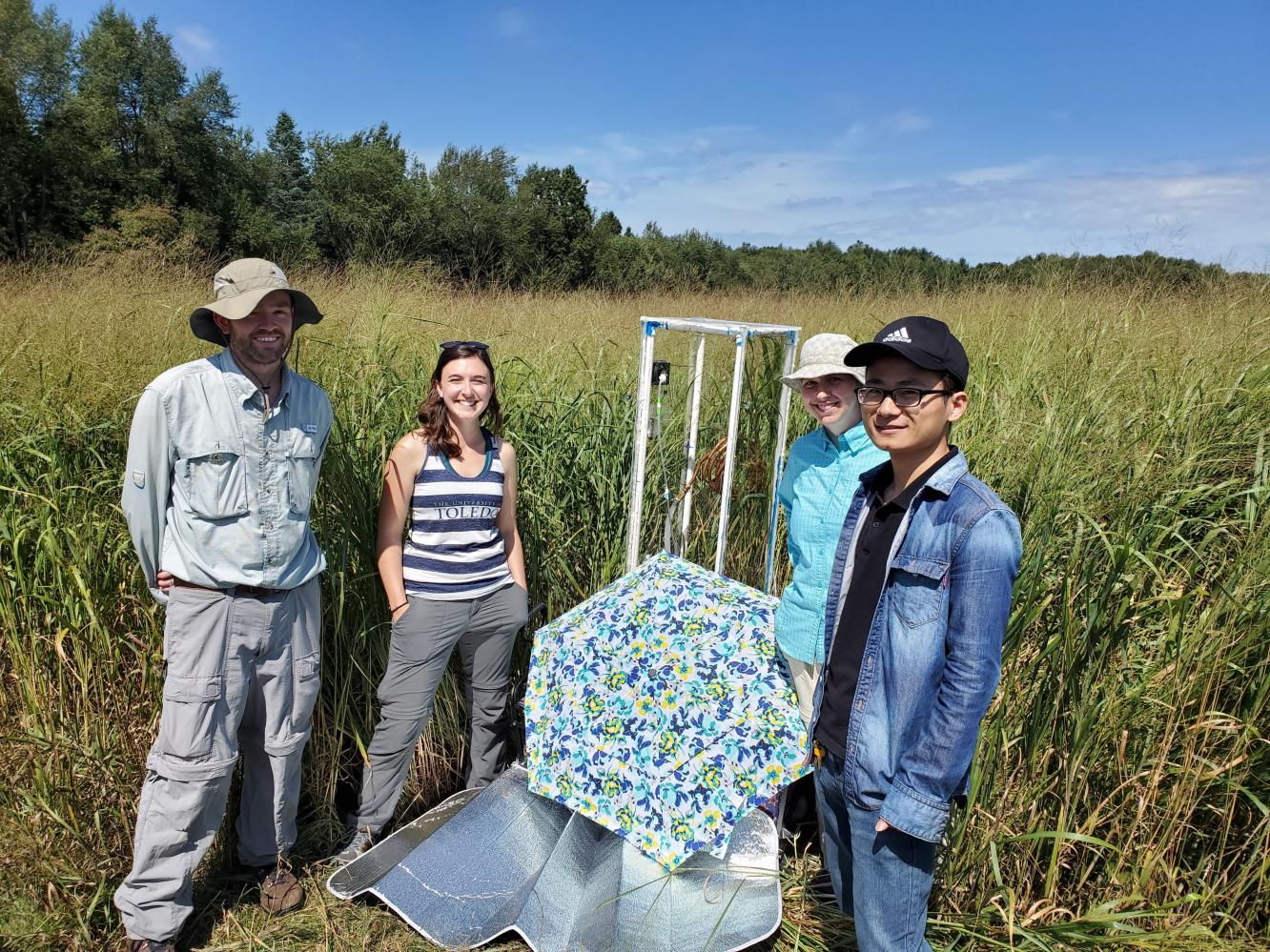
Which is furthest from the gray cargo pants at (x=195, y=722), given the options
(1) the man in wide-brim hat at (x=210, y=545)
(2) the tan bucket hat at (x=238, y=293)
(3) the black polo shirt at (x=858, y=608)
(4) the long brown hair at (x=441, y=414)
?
(3) the black polo shirt at (x=858, y=608)

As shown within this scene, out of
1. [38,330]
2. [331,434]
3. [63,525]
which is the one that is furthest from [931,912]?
[38,330]

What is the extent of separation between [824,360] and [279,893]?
7.35ft

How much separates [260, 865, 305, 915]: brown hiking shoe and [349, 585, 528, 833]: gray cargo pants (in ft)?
0.80

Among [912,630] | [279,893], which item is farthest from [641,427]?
[279,893]

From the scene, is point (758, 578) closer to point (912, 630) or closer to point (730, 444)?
point (730, 444)

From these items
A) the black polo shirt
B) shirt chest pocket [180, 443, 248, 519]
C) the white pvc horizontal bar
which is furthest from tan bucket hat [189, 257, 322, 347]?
the black polo shirt

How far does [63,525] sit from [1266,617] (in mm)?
3374

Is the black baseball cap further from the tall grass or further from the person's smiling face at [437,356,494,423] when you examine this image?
the person's smiling face at [437,356,494,423]

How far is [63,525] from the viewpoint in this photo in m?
2.37

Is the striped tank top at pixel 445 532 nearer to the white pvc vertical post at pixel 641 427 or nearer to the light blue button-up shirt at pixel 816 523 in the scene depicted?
the white pvc vertical post at pixel 641 427

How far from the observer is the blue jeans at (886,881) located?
56.7 inches

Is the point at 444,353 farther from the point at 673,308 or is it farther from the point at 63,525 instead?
the point at 673,308

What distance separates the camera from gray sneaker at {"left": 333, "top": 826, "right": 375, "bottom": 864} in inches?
96.4

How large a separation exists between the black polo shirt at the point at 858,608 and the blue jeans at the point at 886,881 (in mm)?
90
